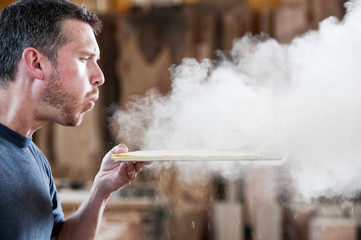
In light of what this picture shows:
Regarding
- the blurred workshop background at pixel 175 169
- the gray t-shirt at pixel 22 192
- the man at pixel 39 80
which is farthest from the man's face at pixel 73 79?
the blurred workshop background at pixel 175 169

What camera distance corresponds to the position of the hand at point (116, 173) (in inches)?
58.9

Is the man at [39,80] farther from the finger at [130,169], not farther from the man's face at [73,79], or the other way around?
the finger at [130,169]

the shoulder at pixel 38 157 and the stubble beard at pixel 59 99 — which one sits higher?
the stubble beard at pixel 59 99

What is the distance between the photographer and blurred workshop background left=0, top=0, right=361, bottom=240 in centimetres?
400

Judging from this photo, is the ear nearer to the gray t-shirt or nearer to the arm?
the gray t-shirt

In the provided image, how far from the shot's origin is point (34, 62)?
1370 mm

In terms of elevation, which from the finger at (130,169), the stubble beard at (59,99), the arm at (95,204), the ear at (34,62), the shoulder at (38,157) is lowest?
the arm at (95,204)

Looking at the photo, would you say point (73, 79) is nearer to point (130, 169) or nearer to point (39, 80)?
point (39, 80)

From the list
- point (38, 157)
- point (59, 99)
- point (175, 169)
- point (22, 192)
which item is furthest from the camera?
point (175, 169)

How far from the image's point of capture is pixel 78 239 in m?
1.54

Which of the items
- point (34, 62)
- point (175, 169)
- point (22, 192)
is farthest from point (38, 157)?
point (175, 169)

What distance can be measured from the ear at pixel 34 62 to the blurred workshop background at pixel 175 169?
250 centimetres

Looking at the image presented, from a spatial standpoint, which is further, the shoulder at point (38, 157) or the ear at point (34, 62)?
the shoulder at point (38, 157)

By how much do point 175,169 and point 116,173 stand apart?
251 cm
